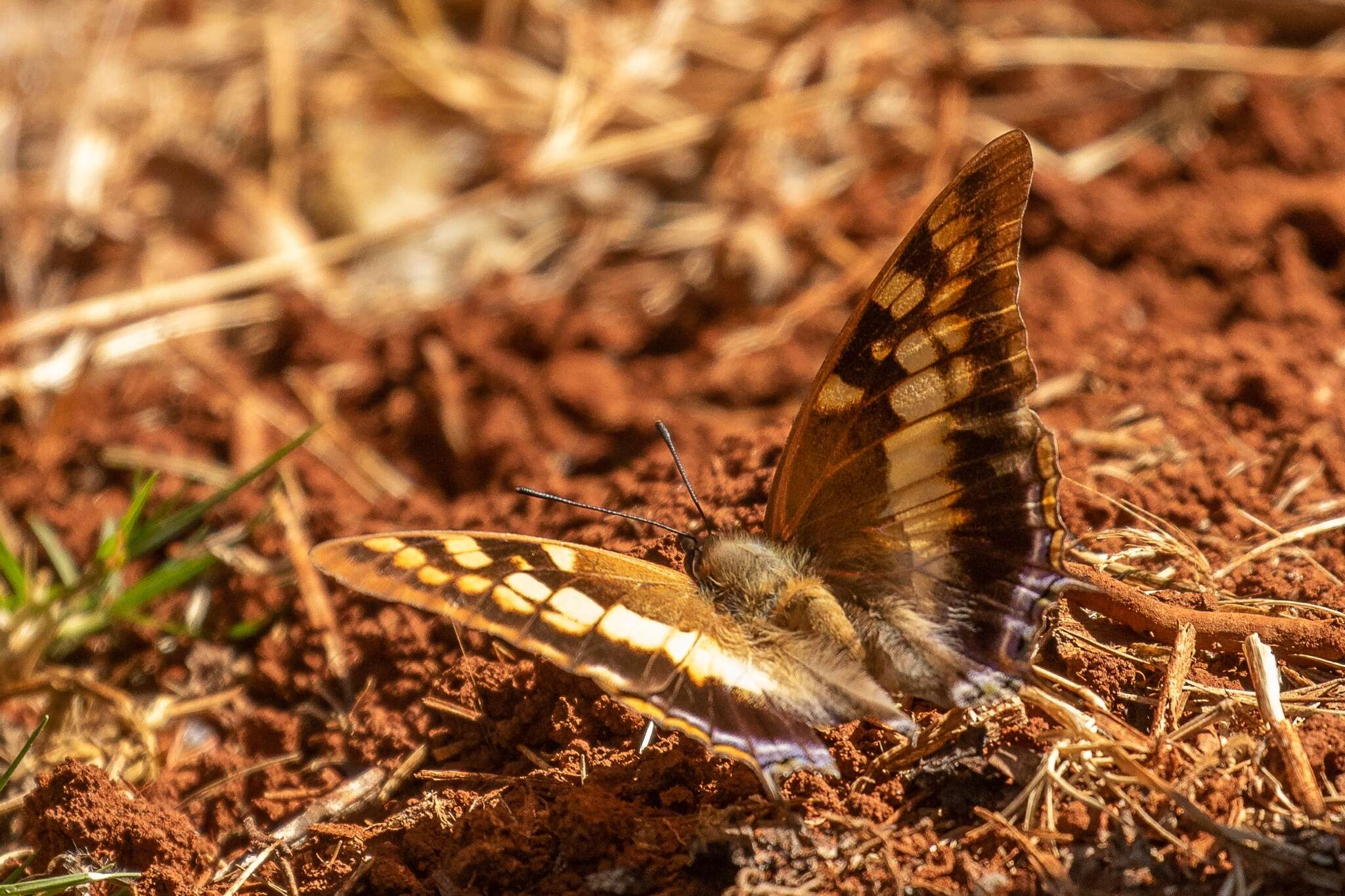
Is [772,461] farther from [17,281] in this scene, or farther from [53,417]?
[17,281]

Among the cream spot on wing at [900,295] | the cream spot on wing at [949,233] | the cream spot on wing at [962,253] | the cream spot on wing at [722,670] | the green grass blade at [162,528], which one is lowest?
the green grass blade at [162,528]

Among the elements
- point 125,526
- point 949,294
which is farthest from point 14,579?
point 949,294

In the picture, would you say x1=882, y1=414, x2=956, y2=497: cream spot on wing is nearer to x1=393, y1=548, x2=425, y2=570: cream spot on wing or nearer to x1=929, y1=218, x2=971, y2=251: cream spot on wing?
x1=929, y1=218, x2=971, y2=251: cream spot on wing

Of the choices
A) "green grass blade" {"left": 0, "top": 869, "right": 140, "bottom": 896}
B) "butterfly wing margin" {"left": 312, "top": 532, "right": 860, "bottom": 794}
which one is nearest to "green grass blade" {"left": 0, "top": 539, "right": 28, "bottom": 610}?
"green grass blade" {"left": 0, "top": 869, "right": 140, "bottom": 896}

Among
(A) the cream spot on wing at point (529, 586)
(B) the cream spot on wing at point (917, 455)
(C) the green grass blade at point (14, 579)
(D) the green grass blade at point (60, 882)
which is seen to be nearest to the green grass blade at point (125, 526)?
(C) the green grass blade at point (14, 579)

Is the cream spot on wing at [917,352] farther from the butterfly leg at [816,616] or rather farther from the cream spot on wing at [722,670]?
the cream spot on wing at [722,670]

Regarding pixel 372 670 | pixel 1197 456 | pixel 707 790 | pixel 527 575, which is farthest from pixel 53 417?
pixel 1197 456

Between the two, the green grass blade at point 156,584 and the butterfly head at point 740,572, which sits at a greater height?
the butterfly head at point 740,572
